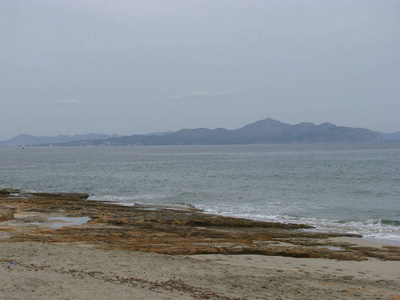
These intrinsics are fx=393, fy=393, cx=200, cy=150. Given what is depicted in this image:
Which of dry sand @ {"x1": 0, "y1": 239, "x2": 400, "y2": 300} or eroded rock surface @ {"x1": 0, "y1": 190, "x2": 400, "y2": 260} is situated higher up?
dry sand @ {"x1": 0, "y1": 239, "x2": 400, "y2": 300}

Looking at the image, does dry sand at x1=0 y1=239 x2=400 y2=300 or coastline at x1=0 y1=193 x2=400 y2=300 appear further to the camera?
coastline at x1=0 y1=193 x2=400 y2=300

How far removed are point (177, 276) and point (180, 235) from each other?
296 inches

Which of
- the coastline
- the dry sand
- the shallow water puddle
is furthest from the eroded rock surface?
the dry sand

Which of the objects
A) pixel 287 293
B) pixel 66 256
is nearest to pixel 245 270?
pixel 287 293

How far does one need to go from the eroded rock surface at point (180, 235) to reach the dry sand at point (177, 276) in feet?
3.31

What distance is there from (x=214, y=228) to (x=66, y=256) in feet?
35.4

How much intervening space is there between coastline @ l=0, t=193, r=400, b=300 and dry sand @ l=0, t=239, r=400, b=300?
0.09 ft

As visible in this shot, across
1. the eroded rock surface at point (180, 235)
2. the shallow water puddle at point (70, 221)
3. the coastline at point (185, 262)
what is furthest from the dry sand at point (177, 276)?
the shallow water puddle at point (70, 221)

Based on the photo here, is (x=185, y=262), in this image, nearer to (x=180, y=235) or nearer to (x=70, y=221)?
(x=180, y=235)

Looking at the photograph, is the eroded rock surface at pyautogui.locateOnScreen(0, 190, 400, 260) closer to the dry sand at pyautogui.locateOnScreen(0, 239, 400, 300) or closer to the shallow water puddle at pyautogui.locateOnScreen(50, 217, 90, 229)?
the shallow water puddle at pyautogui.locateOnScreen(50, 217, 90, 229)

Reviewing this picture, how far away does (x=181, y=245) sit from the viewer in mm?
16766

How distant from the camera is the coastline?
10461mm

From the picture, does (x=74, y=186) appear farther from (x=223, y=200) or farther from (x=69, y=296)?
(x=69, y=296)

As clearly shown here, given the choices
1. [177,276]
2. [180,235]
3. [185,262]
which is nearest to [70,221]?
[180,235]
